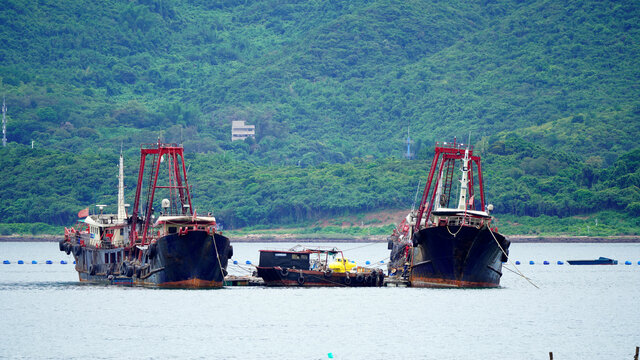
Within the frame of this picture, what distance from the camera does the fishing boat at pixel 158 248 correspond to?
81.3m

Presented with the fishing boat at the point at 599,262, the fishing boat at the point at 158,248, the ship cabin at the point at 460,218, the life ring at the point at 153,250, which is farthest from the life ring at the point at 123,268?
the fishing boat at the point at 599,262

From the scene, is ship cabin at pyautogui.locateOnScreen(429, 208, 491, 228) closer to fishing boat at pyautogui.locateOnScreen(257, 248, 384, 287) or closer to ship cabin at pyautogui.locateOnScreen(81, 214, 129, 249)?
fishing boat at pyautogui.locateOnScreen(257, 248, 384, 287)

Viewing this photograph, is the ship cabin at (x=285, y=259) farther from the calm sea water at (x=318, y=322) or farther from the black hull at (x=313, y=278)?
the calm sea water at (x=318, y=322)

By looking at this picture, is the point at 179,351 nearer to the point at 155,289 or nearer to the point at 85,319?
the point at 85,319

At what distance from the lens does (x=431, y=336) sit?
214 ft

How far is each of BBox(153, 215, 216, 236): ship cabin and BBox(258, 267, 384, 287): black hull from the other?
A: 993 cm

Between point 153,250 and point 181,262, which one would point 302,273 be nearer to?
point 181,262

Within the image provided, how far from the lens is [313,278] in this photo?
89.9m

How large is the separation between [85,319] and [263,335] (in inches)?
555

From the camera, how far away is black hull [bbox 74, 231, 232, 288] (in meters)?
80.9

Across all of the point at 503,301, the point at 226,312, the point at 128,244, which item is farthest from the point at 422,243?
the point at 128,244

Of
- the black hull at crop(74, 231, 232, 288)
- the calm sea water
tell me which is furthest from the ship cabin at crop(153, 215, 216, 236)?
the calm sea water

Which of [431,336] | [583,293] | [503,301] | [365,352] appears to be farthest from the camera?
[583,293]

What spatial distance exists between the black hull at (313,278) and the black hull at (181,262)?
17.6 ft
